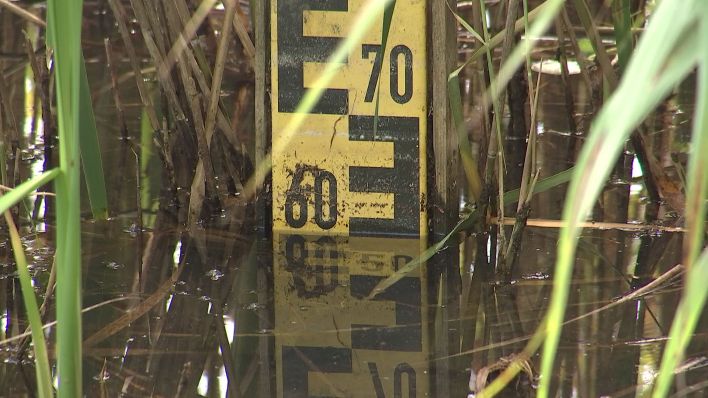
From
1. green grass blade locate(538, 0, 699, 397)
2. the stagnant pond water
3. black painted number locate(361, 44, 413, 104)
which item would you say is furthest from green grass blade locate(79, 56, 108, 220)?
green grass blade locate(538, 0, 699, 397)

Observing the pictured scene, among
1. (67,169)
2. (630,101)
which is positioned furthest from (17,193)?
(630,101)

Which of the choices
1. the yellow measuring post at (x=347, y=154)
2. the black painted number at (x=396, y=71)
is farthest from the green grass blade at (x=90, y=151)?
the black painted number at (x=396, y=71)

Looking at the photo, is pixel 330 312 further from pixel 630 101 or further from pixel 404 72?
pixel 630 101

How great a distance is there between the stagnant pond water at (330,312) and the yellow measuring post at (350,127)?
62mm

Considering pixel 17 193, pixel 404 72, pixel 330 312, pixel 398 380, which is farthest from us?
pixel 404 72

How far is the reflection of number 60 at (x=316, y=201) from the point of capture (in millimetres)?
2111

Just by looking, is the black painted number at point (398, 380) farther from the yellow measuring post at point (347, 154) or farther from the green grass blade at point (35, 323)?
the green grass blade at point (35, 323)

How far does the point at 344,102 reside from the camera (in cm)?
206

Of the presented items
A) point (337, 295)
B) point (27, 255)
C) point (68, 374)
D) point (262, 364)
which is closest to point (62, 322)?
point (68, 374)

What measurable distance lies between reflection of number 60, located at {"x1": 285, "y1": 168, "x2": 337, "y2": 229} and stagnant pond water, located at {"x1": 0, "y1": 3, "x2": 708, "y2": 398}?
4 centimetres

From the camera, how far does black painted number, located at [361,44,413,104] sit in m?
2.02

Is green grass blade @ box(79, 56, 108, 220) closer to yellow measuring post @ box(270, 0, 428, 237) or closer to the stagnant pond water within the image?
the stagnant pond water

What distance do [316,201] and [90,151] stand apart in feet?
1.73

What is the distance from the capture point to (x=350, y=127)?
208 centimetres
